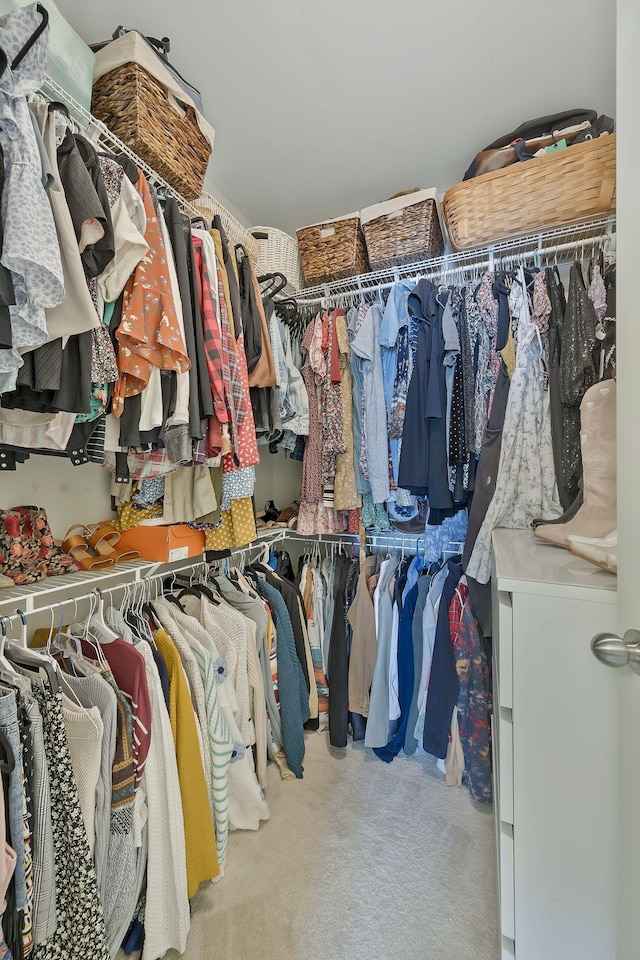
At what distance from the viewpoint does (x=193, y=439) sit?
1237 mm

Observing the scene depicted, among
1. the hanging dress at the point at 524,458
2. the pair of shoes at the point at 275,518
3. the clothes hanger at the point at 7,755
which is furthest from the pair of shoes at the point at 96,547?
the hanging dress at the point at 524,458

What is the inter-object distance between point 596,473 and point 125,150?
1706 mm

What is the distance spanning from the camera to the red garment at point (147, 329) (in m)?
1.00

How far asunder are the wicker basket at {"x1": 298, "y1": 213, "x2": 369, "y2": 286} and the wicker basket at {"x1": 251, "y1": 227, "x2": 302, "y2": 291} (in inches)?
2.4

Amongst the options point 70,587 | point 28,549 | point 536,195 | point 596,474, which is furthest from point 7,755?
point 536,195

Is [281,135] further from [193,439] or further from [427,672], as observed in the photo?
[427,672]

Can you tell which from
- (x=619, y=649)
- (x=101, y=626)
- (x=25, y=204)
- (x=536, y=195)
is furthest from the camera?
(x=536, y=195)

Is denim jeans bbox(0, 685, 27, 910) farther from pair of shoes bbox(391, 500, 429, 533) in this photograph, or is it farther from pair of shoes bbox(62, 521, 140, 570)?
pair of shoes bbox(391, 500, 429, 533)

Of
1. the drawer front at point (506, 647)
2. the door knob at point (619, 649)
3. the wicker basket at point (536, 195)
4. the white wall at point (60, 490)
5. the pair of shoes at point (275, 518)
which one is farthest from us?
the pair of shoes at point (275, 518)

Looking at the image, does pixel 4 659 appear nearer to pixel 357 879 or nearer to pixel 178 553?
pixel 178 553

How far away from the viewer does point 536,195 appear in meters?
1.64

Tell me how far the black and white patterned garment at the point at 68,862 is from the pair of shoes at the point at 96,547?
490 mm

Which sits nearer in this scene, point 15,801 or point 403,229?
point 15,801

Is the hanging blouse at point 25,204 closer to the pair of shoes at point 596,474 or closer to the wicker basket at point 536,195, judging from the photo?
the pair of shoes at point 596,474
